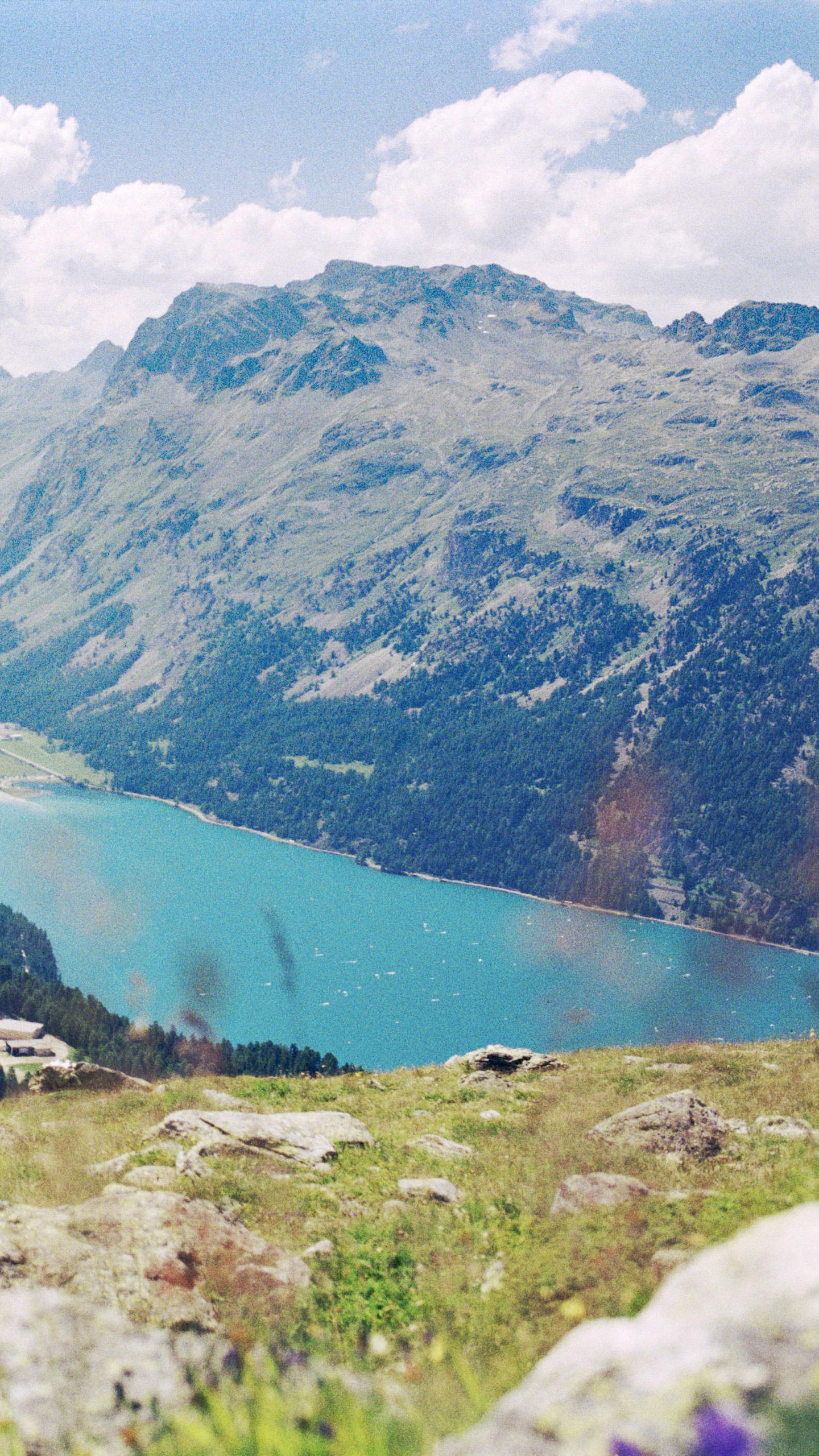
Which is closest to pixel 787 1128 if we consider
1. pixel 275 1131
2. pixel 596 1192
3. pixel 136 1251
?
pixel 596 1192

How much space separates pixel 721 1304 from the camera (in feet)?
19.2

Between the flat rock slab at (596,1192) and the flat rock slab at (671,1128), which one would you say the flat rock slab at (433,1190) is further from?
the flat rock slab at (671,1128)

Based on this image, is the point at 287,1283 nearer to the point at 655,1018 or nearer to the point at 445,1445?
the point at 445,1445

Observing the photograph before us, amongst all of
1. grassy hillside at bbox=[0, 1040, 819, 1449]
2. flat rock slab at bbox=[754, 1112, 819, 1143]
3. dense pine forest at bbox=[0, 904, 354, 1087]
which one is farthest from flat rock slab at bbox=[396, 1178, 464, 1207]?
dense pine forest at bbox=[0, 904, 354, 1087]

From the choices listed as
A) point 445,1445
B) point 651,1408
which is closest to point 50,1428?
point 445,1445

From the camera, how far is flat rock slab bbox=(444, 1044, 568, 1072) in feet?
111

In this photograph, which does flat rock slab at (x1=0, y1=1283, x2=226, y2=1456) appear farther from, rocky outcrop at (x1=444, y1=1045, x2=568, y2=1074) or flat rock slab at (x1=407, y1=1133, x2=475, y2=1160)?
rocky outcrop at (x1=444, y1=1045, x2=568, y2=1074)

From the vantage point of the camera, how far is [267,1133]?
21.0 meters

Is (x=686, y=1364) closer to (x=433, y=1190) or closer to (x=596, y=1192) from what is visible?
(x=596, y=1192)

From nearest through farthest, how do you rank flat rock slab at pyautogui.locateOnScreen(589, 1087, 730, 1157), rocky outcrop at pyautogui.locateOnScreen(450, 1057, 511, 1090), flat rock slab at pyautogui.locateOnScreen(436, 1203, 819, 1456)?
flat rock slab at pyautogui.locateOnScreen(436, 1203, 819, 1456)
flat rock slab at pyautogui.locateOnScreen(589, 1087, 730, 1157)
rocky outcrop at pyautogui.locateOnScreen(450, 1057, 511, 1090)

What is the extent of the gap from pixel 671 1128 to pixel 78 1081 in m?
19.4

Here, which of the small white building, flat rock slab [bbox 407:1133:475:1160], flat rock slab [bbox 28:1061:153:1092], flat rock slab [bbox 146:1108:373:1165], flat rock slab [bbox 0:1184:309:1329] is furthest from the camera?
the small white building

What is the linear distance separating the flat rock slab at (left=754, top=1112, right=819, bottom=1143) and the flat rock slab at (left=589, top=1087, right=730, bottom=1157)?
78 cm

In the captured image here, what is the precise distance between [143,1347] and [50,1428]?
1.50 m
